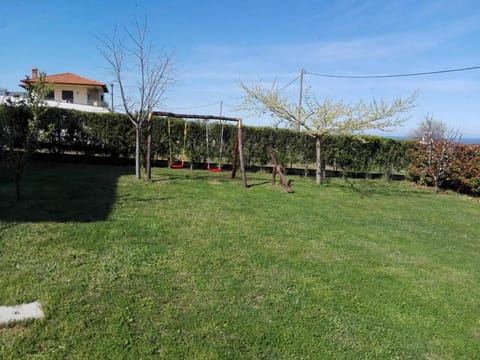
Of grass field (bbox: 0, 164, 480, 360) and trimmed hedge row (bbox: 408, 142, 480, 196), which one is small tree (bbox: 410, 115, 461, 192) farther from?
grass field (bbox: 0, 164, 480, 360)

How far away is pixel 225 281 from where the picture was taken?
9.66ft

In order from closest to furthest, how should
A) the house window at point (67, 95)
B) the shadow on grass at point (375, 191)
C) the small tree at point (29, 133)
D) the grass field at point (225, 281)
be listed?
the grass field at point (225, 281) → the small tree at point (29, 133) → the shadow on grass at point (375, 191) → the house window at point (67, 95)

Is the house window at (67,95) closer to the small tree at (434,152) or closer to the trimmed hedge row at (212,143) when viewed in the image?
the trimmed hedge row at (212,143)

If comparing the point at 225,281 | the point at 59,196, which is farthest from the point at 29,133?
the point at 225,281

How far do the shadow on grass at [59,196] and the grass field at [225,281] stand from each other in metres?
0.03

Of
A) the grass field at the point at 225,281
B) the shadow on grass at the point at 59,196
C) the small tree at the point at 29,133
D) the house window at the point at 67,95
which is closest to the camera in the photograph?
the grass field at the point at 225,281

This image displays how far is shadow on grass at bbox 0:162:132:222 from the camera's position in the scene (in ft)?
13.7

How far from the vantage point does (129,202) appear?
5.23 meters

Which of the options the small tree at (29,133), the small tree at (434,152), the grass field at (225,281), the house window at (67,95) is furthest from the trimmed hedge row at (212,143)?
the house window at (67,95)

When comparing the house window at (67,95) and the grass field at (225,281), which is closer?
the grass field at (225,281)

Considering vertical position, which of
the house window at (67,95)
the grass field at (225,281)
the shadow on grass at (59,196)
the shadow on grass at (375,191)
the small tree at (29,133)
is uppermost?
the house window at (67,95)

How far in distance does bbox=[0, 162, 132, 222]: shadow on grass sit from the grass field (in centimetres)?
3

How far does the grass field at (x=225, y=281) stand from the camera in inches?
84.7

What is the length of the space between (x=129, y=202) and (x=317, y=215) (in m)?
3.07
